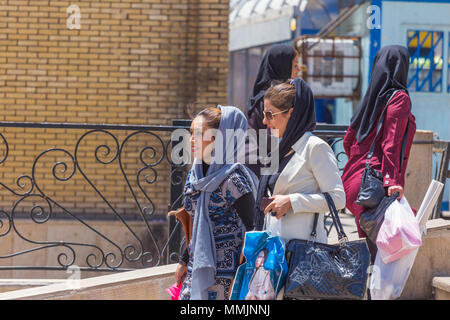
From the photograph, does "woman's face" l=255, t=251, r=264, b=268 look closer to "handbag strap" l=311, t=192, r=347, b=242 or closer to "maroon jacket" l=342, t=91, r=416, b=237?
"handbag strap" l=311, t=192, r=347, b=242

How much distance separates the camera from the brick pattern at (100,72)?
888cm

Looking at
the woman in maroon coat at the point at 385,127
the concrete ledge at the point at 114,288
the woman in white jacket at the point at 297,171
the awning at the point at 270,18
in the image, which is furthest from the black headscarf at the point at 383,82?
the awning at the point at 270,18

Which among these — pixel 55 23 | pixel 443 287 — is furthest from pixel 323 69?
pixel 443 287

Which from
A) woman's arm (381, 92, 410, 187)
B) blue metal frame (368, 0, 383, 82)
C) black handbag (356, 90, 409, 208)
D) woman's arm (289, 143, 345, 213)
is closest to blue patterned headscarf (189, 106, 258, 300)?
woman's arm (289, 143, 345, 213)

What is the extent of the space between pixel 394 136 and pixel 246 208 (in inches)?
43.1

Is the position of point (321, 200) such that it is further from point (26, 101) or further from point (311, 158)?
point (26, 101)

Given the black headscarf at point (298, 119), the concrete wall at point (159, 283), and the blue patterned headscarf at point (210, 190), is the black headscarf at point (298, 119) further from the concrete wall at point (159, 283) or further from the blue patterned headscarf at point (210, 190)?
the concrete wall at point (159, 283)

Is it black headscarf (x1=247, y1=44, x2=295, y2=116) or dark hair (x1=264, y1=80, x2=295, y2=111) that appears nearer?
dark hair (x1=264, y1=80, x2=295, y2=111)

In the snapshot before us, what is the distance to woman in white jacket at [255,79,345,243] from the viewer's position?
11.3 feet

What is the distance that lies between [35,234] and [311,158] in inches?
228

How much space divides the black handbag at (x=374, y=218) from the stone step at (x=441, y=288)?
0.99 m

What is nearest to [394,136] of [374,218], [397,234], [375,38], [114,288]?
[374,218]

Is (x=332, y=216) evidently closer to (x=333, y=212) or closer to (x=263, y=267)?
(x=333, y=212)

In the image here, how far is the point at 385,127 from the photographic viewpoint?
425cm
